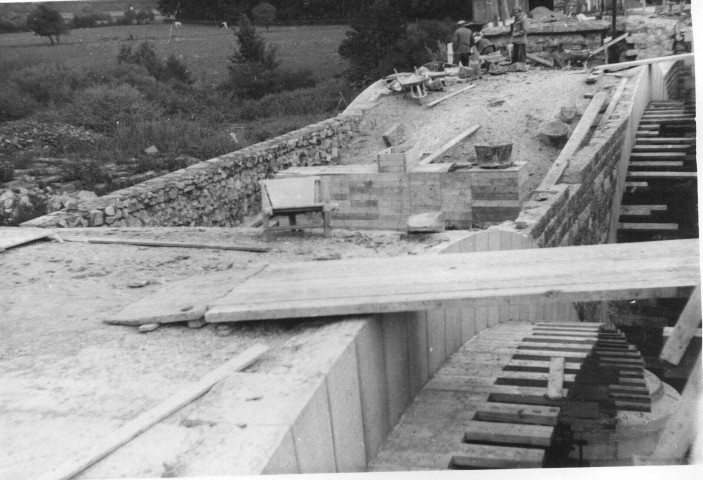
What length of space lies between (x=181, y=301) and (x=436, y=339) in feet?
6.14

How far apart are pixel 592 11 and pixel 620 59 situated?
4.67m

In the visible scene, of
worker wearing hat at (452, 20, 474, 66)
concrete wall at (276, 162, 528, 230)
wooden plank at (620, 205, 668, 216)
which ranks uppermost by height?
worker wearing hat at (452, 20, 474, 66)

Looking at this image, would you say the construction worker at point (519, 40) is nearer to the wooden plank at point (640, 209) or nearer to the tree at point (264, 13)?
the wooden plank at point (640, 209)

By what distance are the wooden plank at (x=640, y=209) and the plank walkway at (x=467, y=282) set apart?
8905mm

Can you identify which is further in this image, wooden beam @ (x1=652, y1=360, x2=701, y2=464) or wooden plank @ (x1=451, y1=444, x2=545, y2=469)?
wooden plank @ (x1=451, y1=444, x2=545, y2=469)

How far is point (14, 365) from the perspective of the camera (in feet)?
14.0

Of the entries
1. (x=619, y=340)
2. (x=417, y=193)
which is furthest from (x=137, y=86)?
(x=619, y=340)

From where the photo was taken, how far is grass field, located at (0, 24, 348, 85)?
12.2 meters

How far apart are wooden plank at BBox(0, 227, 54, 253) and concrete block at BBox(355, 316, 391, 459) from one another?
4.55 m

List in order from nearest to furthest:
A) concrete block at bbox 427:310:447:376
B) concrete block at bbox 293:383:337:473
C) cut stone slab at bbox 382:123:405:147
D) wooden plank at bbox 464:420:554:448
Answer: concrete block at bbox 293:383:337:473, wooden plank at bbox 464:420:554:448, concrete block at bbox 427:310:447:376, cut stone slab at bbox 382:123:405:147

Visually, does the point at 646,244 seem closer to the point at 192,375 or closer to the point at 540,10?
the point at 192,375

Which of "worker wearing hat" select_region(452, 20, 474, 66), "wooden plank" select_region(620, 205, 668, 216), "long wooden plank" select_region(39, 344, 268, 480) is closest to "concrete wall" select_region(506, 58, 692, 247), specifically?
"wooden plank" select_region(620, 205, 668, 216)

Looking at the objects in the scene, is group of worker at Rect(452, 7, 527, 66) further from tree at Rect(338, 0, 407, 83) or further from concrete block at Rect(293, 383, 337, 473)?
concrete block at Rect(293, 383, 337, 473)

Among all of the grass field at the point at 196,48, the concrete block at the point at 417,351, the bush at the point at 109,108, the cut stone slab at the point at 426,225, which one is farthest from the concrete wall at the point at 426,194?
the bush at the point at 109,108
